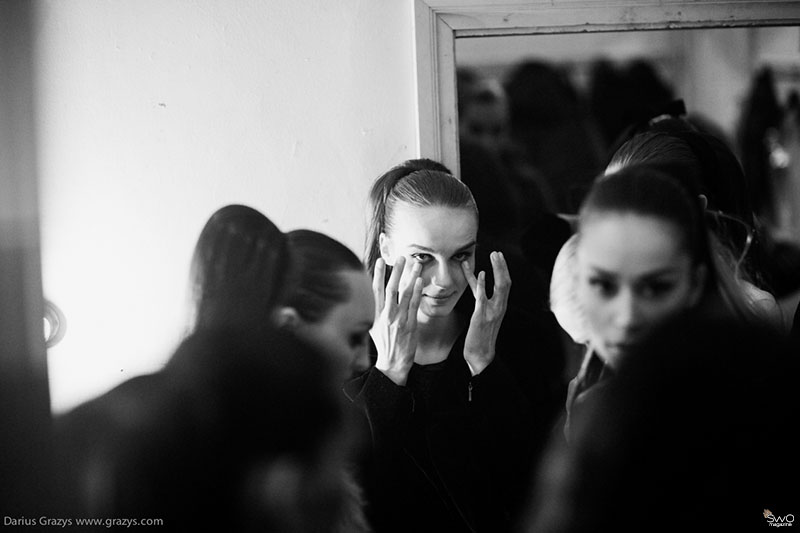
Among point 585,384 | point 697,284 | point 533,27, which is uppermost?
point 533,27

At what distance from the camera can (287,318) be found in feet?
5.69

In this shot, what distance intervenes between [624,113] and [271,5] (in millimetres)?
845

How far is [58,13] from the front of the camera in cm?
175

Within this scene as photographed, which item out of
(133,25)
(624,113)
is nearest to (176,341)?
(133,25)

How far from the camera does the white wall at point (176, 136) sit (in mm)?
1755

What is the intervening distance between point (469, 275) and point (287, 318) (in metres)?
0.42

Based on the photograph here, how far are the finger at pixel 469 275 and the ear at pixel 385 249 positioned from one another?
0.16 metres

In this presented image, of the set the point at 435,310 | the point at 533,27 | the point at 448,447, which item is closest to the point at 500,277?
the point at 435,310

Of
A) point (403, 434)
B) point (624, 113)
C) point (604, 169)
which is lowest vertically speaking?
point (403, 434)

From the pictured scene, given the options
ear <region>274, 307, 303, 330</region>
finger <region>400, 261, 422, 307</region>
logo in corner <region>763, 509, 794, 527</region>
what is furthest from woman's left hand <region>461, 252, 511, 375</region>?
logo in corner <region>763, 509, 794, 527</region>

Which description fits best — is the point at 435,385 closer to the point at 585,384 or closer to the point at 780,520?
the point at 585,384

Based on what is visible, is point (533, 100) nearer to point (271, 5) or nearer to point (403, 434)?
point (271, 5)

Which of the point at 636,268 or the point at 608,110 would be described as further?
the point at 608,110

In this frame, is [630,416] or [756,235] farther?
[756,235]
